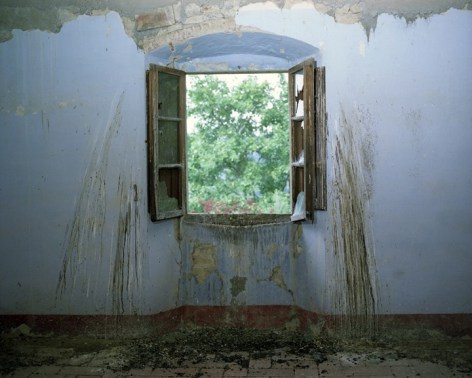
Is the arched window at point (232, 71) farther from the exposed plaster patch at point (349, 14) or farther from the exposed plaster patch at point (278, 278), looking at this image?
the exposed plaster patch at point (278, 278)

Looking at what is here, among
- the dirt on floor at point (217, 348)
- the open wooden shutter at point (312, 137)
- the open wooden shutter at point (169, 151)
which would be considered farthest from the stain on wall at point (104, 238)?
the open wooden shutter at point (312, 137)

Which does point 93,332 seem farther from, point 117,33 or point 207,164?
point 207,164

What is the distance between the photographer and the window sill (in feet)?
13.5

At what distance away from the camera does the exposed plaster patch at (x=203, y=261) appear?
13.4ft

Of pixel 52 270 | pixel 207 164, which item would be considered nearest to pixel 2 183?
pixel 52 270

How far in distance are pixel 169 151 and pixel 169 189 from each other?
0.99 feet

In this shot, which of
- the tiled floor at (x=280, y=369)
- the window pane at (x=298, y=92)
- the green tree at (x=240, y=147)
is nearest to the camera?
the tiled floor at (x=280, y=369)

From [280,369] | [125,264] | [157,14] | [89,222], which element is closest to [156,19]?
[157,14]

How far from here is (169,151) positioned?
4.02m

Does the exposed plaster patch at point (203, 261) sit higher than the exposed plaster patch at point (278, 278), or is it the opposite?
the exposed plaster patch at point (203, 261)

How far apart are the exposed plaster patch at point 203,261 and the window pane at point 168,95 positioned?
3.56 feet

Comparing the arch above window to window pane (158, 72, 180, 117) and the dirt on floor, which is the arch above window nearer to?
window pane (158, 72, 180, 117)

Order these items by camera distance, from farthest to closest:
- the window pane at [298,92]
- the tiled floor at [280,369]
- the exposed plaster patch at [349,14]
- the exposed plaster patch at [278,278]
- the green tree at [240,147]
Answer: the green tree at [240,147], the exposed plaster patch at [278,278], the window pane at [298,92], the exposed plaster patch at [349,14], the tiled floor at [280,369]

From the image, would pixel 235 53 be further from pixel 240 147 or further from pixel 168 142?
pixel 240 147
